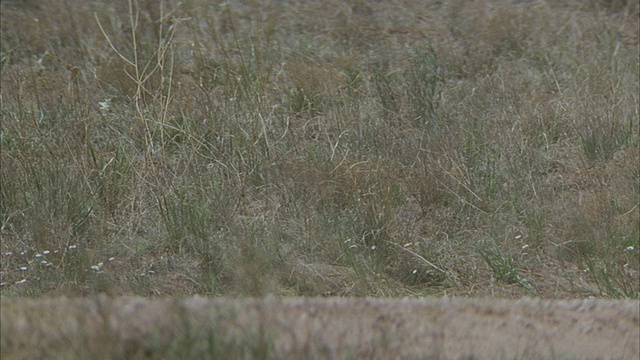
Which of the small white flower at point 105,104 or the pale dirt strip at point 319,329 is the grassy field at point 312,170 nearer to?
the small white flower at point 105,104

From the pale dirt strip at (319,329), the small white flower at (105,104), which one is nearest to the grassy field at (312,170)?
the small white flower at (105,104)

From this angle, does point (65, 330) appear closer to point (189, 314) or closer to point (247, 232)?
point (189, 314)

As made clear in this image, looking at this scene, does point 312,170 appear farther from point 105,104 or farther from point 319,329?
point 319,329

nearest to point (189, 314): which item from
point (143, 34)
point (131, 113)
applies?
point (131, 113)

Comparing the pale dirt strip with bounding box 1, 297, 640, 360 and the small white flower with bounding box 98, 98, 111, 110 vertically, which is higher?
the pale dirt strip with bounding box 1, 297, 640, 360

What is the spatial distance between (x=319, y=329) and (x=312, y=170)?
3719mm

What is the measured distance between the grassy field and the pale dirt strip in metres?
1.25

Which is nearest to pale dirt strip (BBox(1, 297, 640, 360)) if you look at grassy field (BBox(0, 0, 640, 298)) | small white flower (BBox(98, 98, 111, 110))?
grassy field (BBox(0, 0, 640, 298))

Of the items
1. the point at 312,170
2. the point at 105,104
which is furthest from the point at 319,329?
the point at 105,104

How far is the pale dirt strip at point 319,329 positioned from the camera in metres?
1.69

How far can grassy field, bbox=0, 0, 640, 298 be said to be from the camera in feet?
15.7

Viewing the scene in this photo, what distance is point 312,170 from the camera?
5562mm

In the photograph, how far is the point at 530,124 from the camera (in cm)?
663

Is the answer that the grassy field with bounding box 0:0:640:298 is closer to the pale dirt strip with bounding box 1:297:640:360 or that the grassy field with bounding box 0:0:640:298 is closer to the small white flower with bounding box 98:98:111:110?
the small white flower with bounding box 98:98:111:110
